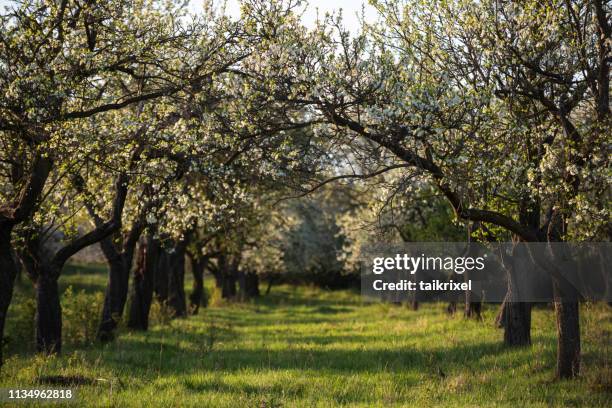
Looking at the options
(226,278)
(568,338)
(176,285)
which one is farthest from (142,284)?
(226,278)

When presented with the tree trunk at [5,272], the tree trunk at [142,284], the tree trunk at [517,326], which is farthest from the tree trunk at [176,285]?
the tree trunk at [5,272]

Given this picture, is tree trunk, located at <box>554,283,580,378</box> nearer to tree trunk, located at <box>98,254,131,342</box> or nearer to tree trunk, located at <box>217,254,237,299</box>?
tree trunk, located at <box>98,254,131,342</box>

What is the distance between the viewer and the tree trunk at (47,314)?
676 inches

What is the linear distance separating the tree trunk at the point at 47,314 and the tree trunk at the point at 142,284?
6.62 metres

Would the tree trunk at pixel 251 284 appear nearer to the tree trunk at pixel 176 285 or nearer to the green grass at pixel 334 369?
the tree trunk at pixel 176 285

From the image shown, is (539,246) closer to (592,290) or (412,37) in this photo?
(412,37)

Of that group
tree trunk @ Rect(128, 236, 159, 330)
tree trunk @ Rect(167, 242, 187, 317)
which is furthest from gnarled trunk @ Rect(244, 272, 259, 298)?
tree trunk @ Rect(128, 236, 159, 330)

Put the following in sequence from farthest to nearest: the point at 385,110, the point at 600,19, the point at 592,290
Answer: the point at 592,290 → the point at 600,19 → the point at 385,110

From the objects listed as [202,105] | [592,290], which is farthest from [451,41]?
[592,290]

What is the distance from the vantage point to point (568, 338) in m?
13.2

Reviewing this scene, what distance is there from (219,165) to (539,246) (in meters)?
6.59

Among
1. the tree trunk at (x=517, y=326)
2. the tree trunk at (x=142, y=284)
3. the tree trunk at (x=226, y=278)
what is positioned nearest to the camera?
the tree trunk at (x=517, y=326)

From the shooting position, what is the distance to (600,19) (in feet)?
42.1

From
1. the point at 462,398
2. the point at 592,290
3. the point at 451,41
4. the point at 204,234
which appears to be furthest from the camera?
the point at 204,234
